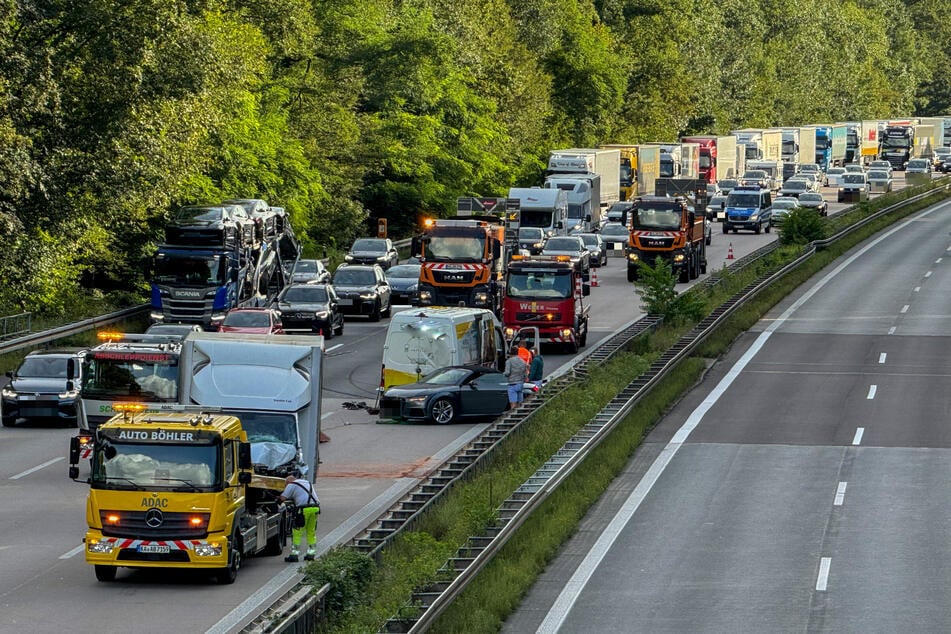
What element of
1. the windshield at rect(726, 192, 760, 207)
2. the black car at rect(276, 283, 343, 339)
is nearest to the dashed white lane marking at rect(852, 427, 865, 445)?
the black car at rect(276, 283, 343, 339)

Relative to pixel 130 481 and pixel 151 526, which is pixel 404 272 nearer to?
pixel 130 481

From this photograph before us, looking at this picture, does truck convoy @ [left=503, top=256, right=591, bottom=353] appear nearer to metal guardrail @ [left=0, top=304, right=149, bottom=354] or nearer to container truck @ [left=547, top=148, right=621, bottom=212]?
metal guardrail @ [left=0, top=304, right=149, bottom=354]

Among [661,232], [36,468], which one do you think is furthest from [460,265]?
[36,468]

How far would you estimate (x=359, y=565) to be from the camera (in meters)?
19.3

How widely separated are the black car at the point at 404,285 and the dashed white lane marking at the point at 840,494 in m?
28.7

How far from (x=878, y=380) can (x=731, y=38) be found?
407 ft

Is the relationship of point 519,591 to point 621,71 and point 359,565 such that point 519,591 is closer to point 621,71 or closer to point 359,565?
point 359,565

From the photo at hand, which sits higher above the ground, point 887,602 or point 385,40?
point 385,40

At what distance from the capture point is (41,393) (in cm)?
3428

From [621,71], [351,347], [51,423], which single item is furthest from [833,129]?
[51,423]

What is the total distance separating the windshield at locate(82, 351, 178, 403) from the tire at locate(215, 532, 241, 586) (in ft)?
30.8

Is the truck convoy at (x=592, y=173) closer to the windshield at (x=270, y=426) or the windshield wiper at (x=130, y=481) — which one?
the windshield at (x=270, y=426)

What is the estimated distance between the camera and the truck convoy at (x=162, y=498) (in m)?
20.6

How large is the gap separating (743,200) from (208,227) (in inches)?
1815
